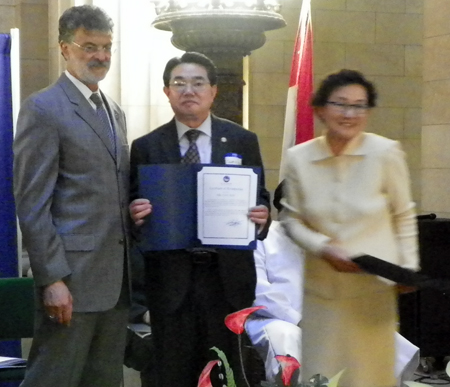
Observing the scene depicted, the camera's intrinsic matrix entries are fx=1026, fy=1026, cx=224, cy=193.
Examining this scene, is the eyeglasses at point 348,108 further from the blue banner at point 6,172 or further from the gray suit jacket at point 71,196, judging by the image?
the blue banner at point 6,172

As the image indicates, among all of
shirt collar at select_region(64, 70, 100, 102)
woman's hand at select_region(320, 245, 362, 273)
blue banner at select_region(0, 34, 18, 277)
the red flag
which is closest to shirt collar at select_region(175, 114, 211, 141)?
shirt collar at select_region(64, 70, 100, 102)

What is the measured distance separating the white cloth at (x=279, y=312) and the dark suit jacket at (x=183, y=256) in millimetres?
744

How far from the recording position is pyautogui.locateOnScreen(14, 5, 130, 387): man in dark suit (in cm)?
352

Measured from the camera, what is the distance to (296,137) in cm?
Result: 601

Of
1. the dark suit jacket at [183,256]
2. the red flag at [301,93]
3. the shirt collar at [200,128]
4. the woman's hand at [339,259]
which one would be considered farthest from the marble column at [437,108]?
the woman's hand at [339,259]

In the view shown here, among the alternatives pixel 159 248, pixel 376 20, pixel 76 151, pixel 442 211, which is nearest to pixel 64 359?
pixel 159 248

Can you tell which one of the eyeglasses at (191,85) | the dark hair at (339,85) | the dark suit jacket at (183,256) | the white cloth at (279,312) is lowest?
the white cloth at (279,312)

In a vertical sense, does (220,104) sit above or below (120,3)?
below

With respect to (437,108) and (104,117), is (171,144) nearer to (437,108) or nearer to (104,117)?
(104,117)

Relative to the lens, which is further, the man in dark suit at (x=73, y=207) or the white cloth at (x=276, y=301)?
the white cloth at (x=276, y=301)

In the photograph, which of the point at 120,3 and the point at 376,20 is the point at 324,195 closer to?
the point at 120,3

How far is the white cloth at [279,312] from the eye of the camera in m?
4.67

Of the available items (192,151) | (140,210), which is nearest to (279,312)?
(192,151)

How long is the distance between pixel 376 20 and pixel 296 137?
3.03 m
